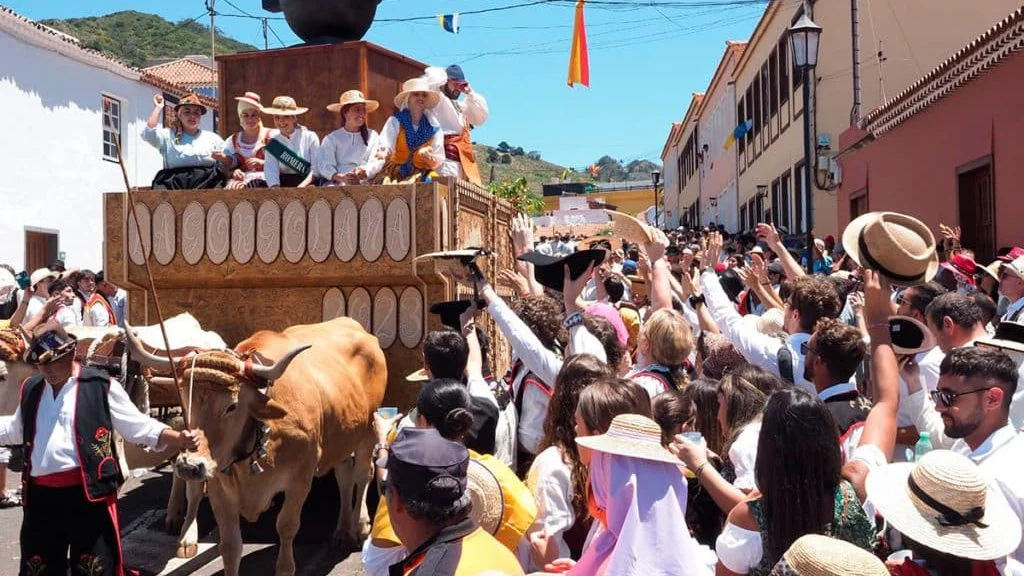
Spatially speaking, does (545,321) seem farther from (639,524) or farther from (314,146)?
(314,146)

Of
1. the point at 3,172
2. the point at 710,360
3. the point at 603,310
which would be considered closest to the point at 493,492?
the point at 710,360

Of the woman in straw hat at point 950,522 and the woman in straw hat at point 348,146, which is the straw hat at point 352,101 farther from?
the woman in straw hat at point 950,522

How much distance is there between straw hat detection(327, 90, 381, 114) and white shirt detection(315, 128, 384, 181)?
9.8 inches

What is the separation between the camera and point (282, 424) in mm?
5965

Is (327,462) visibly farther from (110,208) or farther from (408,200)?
(110,208)

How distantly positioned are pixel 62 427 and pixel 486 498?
9.15 feet

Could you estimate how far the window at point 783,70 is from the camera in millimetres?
23250

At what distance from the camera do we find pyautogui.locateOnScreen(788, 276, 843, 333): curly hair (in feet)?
16.0

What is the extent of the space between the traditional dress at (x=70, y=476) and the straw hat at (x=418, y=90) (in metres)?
4.57

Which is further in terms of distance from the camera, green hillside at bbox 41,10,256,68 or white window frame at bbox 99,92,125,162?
green hillside at bbox 41,10,256,68

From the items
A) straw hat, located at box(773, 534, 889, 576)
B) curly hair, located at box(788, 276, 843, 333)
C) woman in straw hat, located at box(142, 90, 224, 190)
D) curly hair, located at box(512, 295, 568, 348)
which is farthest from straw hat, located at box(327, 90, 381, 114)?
straw hat, located at box(773, 534, 889, 576)

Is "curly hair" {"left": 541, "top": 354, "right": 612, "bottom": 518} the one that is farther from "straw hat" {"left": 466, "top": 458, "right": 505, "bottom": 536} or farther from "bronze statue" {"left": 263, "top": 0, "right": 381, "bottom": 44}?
"bronze statue" {"left": 263, "top": 0, "right": 381, "bottom": 44}

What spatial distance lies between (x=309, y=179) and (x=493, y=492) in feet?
19.9

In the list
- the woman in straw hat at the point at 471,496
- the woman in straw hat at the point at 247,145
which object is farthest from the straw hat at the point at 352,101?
the woman in straw hat at the point at 471,496
